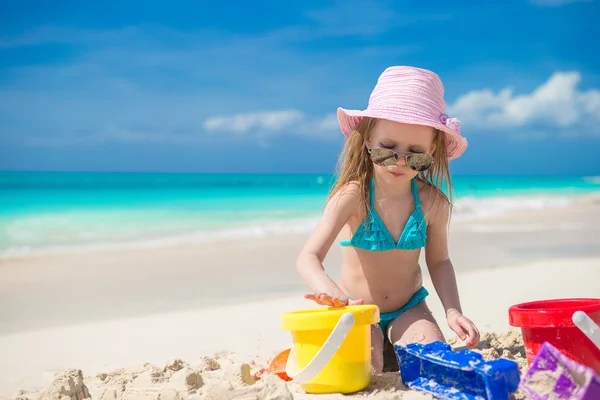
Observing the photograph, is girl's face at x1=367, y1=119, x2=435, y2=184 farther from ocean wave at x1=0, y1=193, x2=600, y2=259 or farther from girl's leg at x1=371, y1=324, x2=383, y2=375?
ocean wave at x1=0, y1=193, x2=600, y2=259

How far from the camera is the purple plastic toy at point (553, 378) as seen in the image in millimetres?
1785

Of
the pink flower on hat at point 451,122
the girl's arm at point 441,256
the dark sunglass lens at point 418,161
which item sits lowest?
the girl's arm at point 441,256

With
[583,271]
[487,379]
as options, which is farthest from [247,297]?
[487,379]

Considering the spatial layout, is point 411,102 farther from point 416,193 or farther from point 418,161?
point 416,193

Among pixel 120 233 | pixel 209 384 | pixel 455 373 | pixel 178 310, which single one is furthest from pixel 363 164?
pixel 120 233

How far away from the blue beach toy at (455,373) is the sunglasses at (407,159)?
79 cm

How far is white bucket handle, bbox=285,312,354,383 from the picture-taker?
2.17 meters

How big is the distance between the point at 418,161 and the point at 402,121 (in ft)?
0.61

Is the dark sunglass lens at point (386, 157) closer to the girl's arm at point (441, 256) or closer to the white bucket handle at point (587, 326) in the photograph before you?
the girl's arm at point (441, 256)

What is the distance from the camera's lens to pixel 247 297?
4.96 m

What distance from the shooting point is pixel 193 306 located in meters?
4.72

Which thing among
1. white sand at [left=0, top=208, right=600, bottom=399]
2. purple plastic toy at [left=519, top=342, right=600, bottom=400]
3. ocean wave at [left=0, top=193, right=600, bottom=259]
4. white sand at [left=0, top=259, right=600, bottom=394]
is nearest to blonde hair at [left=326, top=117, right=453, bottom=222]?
white sand at [left=0, top=208, right=600, bottom=399]

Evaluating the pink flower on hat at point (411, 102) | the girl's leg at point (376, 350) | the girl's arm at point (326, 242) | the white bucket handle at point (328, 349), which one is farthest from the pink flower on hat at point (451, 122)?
the white bucket handle at point (328, 349)

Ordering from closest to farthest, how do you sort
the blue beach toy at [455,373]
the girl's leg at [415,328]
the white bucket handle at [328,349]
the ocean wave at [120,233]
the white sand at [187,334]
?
1. the blue beach toy at [455,373]
2. the white bucket handle at [328,349]
3. the girl's leg at [415,328]
4. the white sand at [187,334]
5. the ocean wave at [120,233]
